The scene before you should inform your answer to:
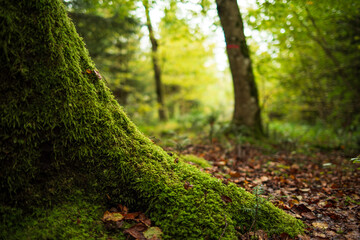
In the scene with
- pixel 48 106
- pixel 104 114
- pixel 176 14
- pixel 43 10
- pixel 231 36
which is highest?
pixel 176 14

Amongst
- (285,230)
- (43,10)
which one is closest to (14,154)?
(43,10)

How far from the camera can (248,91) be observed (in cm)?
612

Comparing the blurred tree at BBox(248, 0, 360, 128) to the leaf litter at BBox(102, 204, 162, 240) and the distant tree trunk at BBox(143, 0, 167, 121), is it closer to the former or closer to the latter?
the leaf litter at BBox(102, 204, 162, 240)

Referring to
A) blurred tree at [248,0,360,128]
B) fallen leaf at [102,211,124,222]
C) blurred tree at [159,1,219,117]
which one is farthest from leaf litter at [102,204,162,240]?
blurred tree at [159,1,219,117]

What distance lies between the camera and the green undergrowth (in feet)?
4.83

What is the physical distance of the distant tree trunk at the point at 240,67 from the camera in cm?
583

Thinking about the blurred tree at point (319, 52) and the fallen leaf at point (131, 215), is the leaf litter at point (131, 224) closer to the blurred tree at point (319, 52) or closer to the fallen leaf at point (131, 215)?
the fallen leaf at point (131, 215)

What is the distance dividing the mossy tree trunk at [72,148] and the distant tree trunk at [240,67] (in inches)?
170

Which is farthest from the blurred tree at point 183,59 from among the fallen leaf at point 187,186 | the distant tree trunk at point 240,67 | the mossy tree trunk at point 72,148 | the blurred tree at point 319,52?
the fallen leaf at point 187,186

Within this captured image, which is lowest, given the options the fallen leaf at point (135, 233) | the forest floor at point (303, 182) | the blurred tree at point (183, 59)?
the forest floor at point (303, 182)

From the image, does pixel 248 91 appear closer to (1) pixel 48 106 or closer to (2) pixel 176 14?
(2) pixel 176 14

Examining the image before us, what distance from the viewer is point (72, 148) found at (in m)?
1.80

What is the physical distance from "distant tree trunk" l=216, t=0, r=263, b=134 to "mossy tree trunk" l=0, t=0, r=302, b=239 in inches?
170

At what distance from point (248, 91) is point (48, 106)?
18.2 ft
